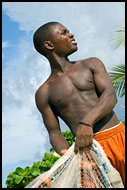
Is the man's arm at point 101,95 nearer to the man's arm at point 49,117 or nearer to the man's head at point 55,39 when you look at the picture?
the man's head at point 55,39

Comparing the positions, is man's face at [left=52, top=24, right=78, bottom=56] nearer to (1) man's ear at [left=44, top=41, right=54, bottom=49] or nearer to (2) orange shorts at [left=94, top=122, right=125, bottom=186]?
(1) man's ear at [left=44, top=41, right=54, bottom=49]

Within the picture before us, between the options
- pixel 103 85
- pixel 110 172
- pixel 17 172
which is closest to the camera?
pixel 110 172

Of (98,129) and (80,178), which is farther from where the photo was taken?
(98,129)

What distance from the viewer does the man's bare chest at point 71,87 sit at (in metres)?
2.54

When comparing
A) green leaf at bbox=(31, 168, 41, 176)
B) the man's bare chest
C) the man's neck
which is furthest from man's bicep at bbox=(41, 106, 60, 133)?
green leaf at bbox=(31, 168, 41, 176)

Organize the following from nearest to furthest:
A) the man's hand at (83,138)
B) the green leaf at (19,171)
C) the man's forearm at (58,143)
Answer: the man's hand at (83,138), the man's forearm at (58,143), the green leaf at (19,171)

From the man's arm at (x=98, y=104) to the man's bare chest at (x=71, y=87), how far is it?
0.07m

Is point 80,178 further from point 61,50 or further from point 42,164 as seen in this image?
point 42,164

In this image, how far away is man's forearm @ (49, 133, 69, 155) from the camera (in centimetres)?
252

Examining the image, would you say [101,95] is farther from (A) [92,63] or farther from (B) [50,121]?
(B) [50,121]

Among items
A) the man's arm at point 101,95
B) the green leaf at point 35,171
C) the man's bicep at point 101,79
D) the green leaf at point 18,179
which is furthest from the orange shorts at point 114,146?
the green leaf at point 18,179

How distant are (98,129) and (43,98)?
1.99ft

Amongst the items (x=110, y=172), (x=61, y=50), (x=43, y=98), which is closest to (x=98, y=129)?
(x=110, y=172)

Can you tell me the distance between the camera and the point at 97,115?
223cm
